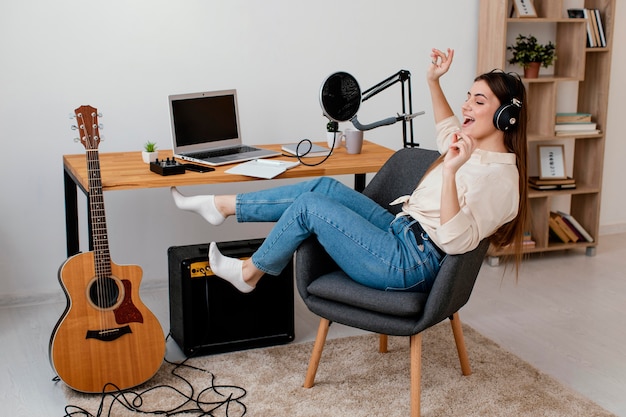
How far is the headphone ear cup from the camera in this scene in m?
2.47

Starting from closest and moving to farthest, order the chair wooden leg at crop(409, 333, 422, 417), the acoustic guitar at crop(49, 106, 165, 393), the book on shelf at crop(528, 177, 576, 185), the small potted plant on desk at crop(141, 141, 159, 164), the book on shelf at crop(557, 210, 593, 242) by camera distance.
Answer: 1. the chair wooden leg at crop(409, 333, 422, 417)
2. the acoustic guitar at crop(49, 106, 165, 393)
3. the small potted plant on desk at crop(141, 141, 159, 164)
4. the book on shelf at crop(528, 177, 576, 185)
5. the book on shelf at crop(557, 210, 593, 242)

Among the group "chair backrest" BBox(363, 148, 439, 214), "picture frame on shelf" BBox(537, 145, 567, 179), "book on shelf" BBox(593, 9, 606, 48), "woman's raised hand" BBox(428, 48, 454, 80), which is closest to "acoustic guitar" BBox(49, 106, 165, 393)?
"chair backrest" BBox(363, 148, 439, 214)

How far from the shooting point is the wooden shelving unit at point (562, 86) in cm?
398

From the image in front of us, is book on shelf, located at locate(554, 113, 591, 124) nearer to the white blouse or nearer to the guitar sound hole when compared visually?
the white blouse

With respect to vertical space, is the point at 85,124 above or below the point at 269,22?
below

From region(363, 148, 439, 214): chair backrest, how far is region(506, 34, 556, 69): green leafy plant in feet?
4.51

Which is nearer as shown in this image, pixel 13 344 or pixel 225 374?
pixel 225 374

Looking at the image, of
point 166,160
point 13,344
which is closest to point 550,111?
point 166,160

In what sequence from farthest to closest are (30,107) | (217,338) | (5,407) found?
(30,107)
(217,338)
(5,407)

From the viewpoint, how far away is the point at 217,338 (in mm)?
3006

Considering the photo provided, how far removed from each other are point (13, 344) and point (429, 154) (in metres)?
1.72

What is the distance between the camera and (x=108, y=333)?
8.73 feet

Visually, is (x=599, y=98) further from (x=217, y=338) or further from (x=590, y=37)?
(x=217, y=338)

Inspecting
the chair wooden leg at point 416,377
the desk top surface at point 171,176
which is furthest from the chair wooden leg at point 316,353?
the desk top surface at point 171,176
